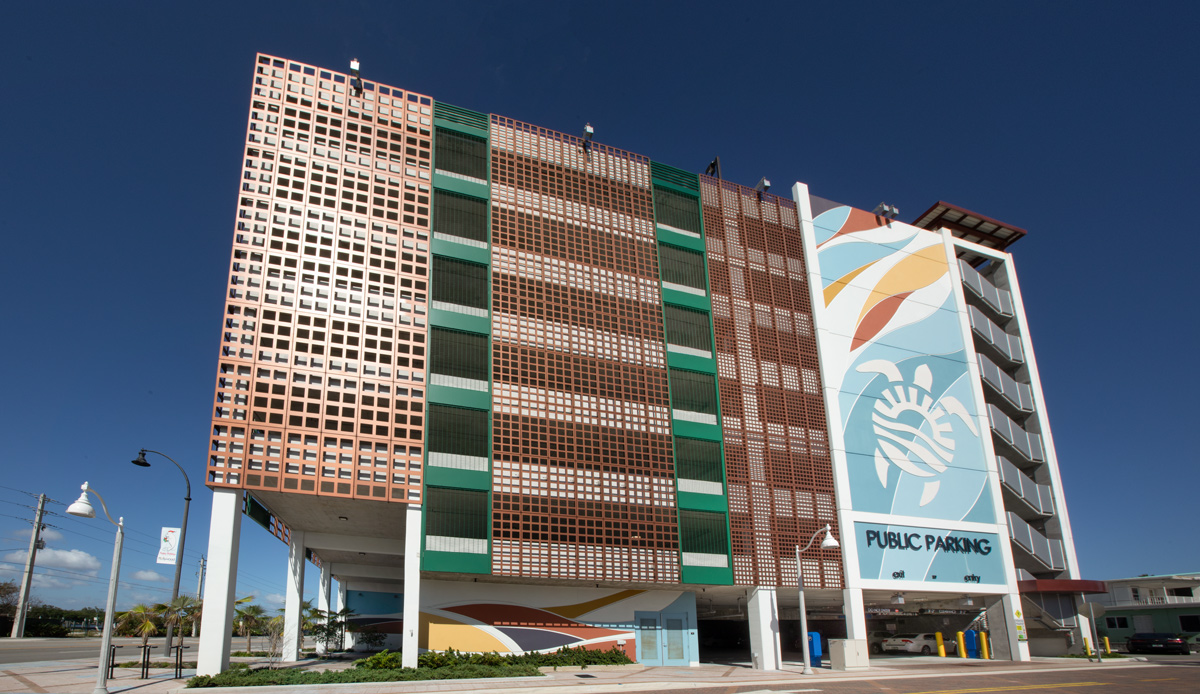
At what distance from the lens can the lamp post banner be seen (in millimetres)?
23250

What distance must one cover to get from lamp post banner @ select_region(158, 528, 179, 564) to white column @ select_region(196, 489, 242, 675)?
5.27 feet

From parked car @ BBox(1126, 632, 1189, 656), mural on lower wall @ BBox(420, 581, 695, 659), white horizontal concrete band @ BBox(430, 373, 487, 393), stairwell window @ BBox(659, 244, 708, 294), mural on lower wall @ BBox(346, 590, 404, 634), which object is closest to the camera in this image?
mural on lower wall @ BBox(420, 581, 695, 659)

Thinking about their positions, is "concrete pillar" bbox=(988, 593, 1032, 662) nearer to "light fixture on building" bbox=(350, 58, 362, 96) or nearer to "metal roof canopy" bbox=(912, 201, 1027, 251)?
"metal roof canopy" bbox=(912, 201, 1027, 251)

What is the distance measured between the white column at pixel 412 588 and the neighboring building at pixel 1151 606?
5788 cm

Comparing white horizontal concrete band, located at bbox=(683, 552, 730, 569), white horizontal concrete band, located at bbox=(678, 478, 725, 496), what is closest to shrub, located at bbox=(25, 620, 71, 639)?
white horizontal concrete band, located at bbox=(683, 552, 730, 569)

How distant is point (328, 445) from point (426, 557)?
6.00 meters

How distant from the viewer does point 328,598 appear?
1722 inches

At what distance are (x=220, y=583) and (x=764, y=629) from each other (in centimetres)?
2413

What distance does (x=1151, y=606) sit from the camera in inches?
2377

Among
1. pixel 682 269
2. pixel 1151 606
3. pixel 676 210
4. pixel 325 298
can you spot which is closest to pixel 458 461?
pixel 325 298

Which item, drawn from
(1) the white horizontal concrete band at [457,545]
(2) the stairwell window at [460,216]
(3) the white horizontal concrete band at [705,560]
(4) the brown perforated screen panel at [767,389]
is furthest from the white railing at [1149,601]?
(2) the stairwell window at [460,216]

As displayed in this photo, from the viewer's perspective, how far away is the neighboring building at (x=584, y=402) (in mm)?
29094

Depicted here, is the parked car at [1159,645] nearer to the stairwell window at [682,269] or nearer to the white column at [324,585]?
the stairwell window at [682,269]

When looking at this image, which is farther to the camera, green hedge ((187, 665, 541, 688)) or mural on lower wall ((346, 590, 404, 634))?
mural on lower wall ((346, 590, 404, 634))
